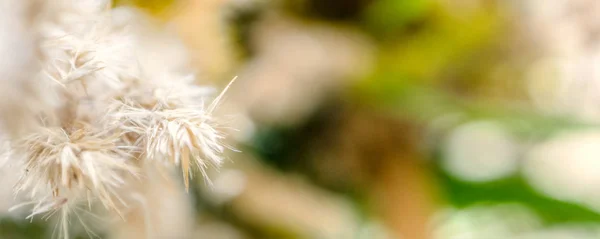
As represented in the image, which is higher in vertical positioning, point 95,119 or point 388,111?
point 388,111

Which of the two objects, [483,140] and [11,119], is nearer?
[11,119]

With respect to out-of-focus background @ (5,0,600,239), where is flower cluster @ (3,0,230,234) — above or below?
below

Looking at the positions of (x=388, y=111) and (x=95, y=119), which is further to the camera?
(x=388, y=111)

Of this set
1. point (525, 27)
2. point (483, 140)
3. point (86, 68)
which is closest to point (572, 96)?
point (525, 27)

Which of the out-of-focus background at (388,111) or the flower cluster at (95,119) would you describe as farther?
the out-of-focus background at (388,111)

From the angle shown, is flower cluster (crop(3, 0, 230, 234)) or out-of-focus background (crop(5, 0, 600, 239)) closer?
flower cluster (crop(3, 0, 230, 234))

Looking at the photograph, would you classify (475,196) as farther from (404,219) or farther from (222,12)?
(222,12)

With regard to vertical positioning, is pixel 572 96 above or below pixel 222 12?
above

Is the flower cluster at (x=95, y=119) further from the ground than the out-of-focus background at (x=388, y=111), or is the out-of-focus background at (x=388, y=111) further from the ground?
the out-of-focus background at (x=388, y=111)
